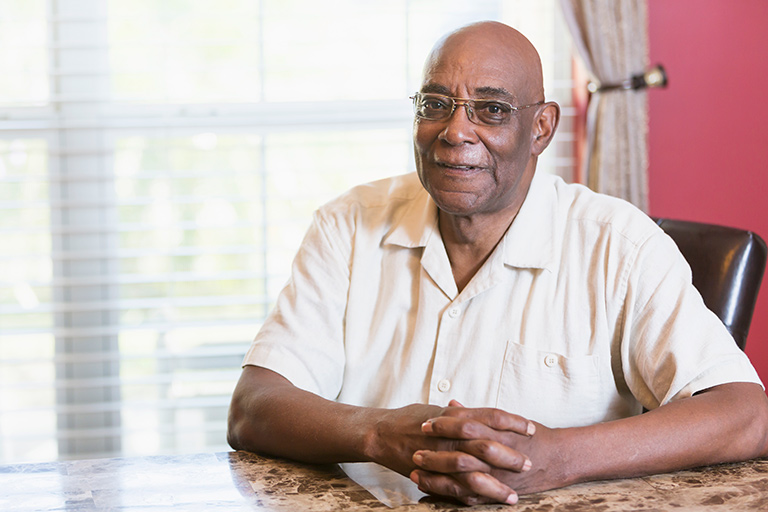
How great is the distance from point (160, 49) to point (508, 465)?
2.44 metres

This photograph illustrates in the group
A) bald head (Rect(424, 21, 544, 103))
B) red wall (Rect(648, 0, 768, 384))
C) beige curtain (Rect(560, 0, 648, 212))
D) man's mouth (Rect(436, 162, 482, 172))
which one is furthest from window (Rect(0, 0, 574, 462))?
man's mouth (Rect(436, 162, 482, 172))

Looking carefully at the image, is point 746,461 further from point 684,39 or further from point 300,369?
point 684,39

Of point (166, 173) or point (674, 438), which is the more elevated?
point (166, 173)

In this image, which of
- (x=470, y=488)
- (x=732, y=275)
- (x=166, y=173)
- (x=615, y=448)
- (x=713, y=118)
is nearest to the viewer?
(x=470, y=488)

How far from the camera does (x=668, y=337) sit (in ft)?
4.99

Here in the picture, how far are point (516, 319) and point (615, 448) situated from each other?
402 millimetres

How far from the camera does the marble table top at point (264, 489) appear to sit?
119cm

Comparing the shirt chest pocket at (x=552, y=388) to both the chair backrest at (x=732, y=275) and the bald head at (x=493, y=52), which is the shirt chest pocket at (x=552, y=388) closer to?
the chair backrest at (x=732, y=275)

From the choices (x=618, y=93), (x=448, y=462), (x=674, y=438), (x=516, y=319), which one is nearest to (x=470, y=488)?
(x=448, y=462)

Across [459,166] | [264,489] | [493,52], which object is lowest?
[264,489]

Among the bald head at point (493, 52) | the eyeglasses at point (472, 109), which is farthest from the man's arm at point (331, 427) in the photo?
the bald head at point (493, 52)

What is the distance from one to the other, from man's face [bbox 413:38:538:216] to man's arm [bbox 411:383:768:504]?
540 millimetres

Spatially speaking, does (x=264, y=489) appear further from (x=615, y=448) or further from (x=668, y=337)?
(x=668, y=337)

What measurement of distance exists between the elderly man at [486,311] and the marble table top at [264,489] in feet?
0.24
